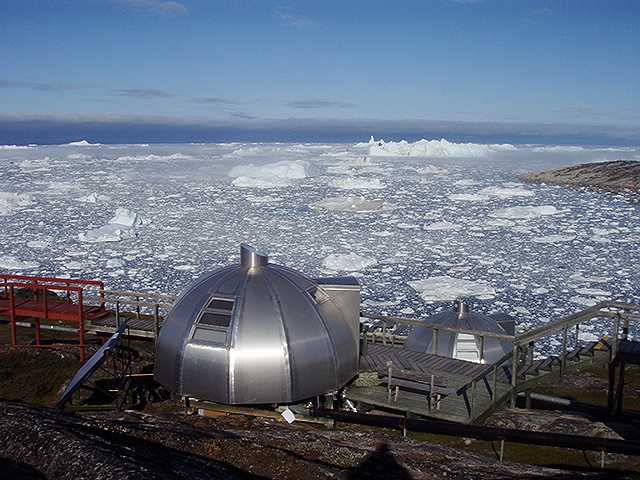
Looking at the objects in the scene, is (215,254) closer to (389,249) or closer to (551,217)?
(389,249)

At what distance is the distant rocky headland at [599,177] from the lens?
45.2 meters

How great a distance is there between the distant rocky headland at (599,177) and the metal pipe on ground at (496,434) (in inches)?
1648

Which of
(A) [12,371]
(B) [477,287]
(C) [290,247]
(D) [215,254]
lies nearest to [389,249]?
(C) [290,247]

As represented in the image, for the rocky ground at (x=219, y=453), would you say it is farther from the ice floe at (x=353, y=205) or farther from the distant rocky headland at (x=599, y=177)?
the distant rocky headland at (x=599, y=177)

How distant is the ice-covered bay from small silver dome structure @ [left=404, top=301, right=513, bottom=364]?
4.55m

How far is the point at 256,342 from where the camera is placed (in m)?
6.33

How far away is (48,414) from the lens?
490 centimetres

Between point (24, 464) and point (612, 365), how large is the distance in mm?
9006

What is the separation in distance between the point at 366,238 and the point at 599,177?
119 feet

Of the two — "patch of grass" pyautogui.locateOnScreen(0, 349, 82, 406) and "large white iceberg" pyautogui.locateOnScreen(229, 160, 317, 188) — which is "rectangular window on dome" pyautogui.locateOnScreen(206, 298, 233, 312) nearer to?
"patch of grass" pyautogui.locateOnScreen(0, 349, 82, 406)

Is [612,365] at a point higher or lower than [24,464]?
lower

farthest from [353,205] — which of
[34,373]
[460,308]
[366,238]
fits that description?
[34,373]

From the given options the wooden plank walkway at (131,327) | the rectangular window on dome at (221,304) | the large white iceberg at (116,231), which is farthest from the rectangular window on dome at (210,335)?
the large white iceberg at (116,231)

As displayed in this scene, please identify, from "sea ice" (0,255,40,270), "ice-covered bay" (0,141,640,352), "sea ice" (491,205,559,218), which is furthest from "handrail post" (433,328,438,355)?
"sea ice" (491,205,559,218)
